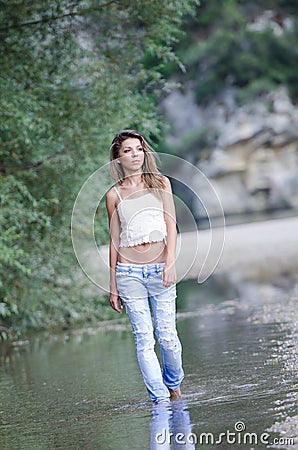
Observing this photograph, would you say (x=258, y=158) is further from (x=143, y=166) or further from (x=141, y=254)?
(x=141, y=254)

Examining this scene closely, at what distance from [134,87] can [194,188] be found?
21.8 feet

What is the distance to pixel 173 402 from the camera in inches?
289

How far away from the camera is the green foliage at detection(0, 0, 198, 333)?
14.1m

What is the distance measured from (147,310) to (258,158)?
48497 mm

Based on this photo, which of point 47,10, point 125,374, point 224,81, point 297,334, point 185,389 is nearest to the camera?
point 185,389

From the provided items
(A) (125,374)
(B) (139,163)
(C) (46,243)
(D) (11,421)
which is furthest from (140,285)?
(C) (46,243)

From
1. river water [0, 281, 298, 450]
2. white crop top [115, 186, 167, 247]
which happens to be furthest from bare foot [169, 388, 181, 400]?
white crop top [115, 186, 167, 247]

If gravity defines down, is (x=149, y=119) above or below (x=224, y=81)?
below

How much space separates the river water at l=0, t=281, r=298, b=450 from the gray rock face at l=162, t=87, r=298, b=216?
4093cm

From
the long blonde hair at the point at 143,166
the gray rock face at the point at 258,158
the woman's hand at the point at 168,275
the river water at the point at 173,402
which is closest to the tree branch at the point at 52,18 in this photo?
the river water at the point at 173,402

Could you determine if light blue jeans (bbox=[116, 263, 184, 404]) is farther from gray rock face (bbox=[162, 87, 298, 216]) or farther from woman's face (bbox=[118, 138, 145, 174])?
gray rock face (bbox=[162, 87, 298, 216])

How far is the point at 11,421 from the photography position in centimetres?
760

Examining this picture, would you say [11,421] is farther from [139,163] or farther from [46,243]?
[46,243]

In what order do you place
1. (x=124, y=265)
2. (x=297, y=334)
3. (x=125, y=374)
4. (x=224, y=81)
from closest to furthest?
(x=124, y=265)
(x=125, y=374)
(x=297, y=334)
(x=224, y=81)
